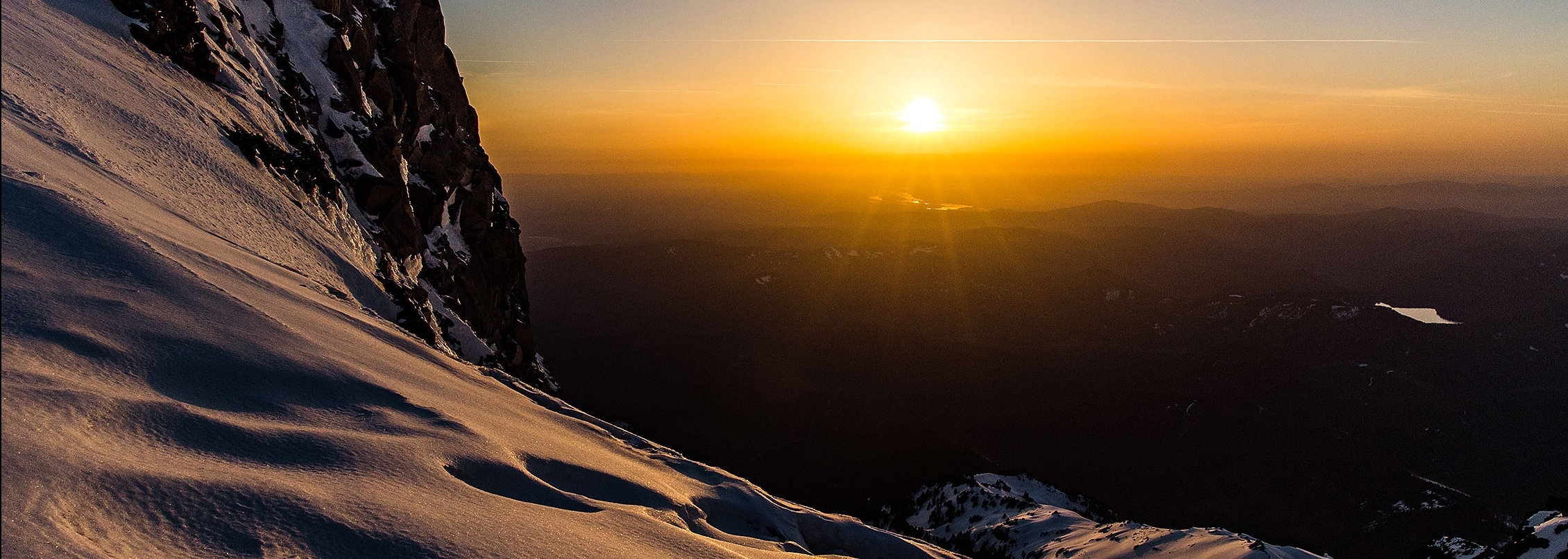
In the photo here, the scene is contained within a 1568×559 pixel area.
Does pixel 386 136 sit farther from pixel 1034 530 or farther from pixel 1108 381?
pixel 1108 381

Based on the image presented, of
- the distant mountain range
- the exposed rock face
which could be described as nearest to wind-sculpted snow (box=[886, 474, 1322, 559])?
the distant mountain range

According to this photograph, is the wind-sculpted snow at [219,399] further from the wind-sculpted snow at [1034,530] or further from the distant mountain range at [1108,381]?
the distant mountain range at [1108,381]

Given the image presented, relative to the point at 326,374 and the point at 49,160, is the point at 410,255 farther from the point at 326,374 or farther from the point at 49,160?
the point at 326,374

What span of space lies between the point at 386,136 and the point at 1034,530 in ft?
164

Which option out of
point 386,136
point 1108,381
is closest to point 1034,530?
point 386,136

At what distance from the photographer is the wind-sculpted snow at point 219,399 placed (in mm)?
6258

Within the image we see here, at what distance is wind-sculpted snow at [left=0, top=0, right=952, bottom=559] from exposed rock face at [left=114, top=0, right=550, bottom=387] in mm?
3405

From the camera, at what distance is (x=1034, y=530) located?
52.5 metres

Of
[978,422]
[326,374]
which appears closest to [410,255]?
[326,374]

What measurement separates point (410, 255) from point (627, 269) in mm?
138382

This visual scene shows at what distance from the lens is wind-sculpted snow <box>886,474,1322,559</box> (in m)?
41.8

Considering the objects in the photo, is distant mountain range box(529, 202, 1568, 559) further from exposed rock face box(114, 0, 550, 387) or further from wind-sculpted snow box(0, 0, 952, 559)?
wind-sculpted snow box(0, 0, 952, 559)

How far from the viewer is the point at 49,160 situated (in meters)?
11.1

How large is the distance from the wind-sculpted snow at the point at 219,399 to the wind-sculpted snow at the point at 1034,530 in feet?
106
